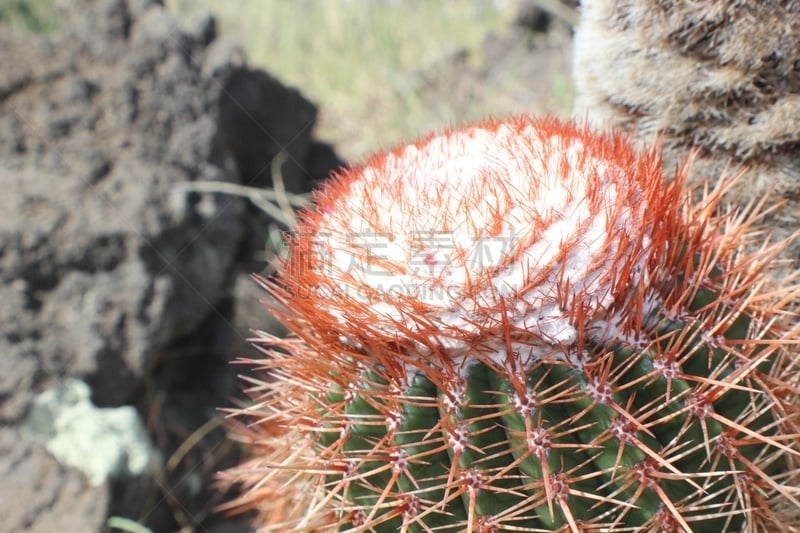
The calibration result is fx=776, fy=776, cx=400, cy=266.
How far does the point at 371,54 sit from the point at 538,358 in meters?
4.03

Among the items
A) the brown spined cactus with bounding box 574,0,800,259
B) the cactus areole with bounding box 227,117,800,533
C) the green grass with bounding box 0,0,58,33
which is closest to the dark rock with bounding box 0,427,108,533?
the cactus areole with bounding box 227,117,800,533

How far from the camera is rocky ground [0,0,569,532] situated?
216 centimetres

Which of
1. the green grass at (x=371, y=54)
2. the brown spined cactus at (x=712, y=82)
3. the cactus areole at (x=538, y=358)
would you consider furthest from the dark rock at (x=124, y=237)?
the brown spined cactus at (x=712, y=82)

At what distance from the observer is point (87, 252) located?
7.78ft

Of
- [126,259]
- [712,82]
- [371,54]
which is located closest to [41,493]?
[126,259]

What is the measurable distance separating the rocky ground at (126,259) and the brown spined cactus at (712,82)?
4.81ft

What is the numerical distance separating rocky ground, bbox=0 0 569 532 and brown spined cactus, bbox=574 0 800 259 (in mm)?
1467

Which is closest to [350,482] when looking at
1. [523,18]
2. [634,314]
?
[634,314]

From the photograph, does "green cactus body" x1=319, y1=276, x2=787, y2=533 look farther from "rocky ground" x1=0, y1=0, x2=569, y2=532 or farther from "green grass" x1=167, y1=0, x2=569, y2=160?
"green grass" x1=167, y1=0, x2=569, y2=160

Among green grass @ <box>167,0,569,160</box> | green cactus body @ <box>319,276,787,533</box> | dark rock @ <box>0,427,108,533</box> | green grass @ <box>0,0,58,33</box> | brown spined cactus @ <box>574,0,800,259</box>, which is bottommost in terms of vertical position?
dark rock @ <box>0,427,108,533</box>

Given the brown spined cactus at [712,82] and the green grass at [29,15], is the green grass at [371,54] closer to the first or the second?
the green grass at [29,15]

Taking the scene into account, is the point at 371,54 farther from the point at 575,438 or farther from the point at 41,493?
the point at 575,438

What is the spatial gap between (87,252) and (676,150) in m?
1.71

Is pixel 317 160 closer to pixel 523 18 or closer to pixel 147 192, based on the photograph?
pixel 147 192
